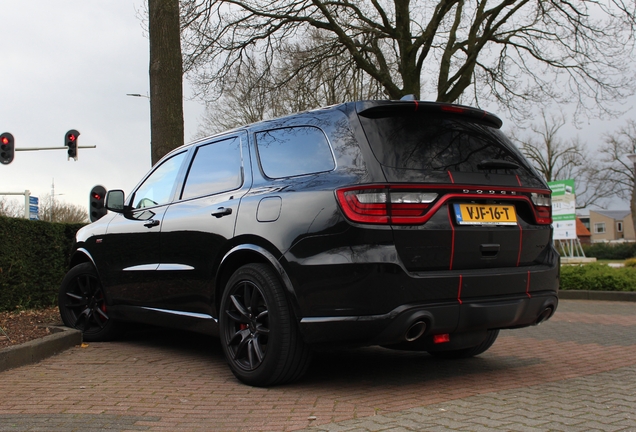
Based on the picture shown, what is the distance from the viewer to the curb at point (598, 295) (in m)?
12.7

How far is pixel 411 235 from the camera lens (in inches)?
163

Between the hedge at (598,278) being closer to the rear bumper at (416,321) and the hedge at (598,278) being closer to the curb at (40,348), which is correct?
the rear bumper at (416,321)

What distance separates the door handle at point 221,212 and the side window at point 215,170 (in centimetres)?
19

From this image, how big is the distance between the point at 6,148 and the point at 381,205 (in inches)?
916

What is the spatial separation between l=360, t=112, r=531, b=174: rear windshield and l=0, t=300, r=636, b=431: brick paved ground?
1.45m

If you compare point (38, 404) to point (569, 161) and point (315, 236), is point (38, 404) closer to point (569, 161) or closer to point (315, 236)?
point (315, 236)

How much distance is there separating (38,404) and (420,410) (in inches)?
92.6

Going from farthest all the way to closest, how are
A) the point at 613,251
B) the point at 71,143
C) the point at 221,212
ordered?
the point at 613,251, the point at 71,143, the point at 221,212

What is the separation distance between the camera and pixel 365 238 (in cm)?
407

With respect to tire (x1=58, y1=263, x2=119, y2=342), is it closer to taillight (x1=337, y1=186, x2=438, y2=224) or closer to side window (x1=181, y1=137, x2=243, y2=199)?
side window (x1=181, y1=137, x2=243, y2=199)

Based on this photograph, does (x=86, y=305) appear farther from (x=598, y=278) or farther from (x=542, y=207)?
(x=598, y=278)

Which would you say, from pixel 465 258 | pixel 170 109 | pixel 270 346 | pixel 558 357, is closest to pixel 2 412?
pixel 270 346

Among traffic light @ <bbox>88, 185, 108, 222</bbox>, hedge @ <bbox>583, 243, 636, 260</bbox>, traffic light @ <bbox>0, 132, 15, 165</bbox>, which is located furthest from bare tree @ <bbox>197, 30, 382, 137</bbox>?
hedge @ <bbox>583, 243, 636, 260</bbox>

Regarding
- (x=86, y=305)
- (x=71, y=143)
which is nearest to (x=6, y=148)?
(x=71, y=143)
